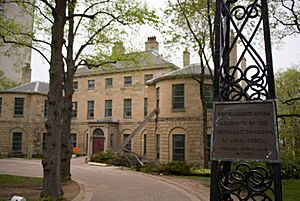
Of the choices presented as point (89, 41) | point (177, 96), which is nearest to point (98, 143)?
point (177, 96)

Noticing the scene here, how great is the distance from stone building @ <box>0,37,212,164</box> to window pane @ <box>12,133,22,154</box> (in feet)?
0.75

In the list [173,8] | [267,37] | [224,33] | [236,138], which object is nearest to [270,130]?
[236,138]

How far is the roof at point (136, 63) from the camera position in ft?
58.2

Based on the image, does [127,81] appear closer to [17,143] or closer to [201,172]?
[17,143]

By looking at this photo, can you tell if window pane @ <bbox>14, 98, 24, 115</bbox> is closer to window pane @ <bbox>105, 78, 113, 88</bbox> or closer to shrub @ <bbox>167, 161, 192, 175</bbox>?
window pane @ <bbox>105, 78, 113, 88</bbox>

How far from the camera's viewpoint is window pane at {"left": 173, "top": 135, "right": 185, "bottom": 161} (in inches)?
924

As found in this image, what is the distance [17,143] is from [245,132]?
35327 mm

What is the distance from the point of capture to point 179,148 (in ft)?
77.6

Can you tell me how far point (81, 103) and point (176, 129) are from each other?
754 inches

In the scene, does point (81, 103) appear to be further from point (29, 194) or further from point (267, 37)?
point (267, 37)

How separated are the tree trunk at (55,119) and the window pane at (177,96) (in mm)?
15645

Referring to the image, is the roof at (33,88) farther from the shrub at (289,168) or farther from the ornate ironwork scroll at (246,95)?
the ornate ironwork scroll at (246,95)

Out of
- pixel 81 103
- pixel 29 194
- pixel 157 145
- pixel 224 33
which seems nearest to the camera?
pixel 224 33

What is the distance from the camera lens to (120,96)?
117 feet
